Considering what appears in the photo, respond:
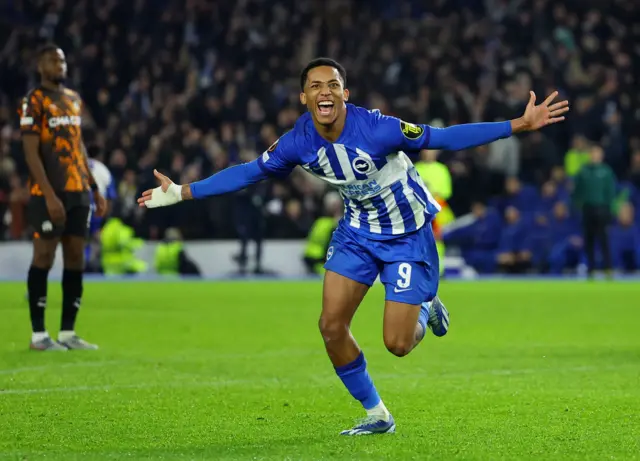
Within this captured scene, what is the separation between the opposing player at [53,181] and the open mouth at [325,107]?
390cm

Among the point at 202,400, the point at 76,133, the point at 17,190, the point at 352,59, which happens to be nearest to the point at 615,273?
the point at 352,59

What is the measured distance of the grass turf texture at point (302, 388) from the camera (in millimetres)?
5512

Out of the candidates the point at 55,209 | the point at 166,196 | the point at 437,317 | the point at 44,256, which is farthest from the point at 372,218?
the point at 44,256

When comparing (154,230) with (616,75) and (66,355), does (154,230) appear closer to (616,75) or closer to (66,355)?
(616,75)

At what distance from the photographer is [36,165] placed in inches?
369

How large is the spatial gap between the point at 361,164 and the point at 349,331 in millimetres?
776

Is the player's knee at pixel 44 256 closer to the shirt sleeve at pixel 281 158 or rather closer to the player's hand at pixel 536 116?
the shirt sleeve at pixel 281 158

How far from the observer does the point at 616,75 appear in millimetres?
25188

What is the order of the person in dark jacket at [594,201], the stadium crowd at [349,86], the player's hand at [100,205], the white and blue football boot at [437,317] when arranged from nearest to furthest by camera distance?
the white and blue football boot at [437,317]
the player's hand at [100,205]
the person in dark jacket at [594,201]
the stadium crowd at [349,86]

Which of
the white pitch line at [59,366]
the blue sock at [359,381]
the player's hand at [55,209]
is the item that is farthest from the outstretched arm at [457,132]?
the player's hand at [55,209]

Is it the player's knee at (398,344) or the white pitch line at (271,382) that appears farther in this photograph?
the white pitch line at (271,382)

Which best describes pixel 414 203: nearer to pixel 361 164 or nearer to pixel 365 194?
pixel 365 194

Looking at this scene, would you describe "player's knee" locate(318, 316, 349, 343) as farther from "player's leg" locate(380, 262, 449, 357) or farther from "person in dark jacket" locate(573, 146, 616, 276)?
"person in dark jacket" locate(573, 146, 616, 276)

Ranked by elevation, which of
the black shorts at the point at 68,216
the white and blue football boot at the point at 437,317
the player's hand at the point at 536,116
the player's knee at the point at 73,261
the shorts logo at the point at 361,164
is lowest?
the white and blue football boot at the point at 437,317
